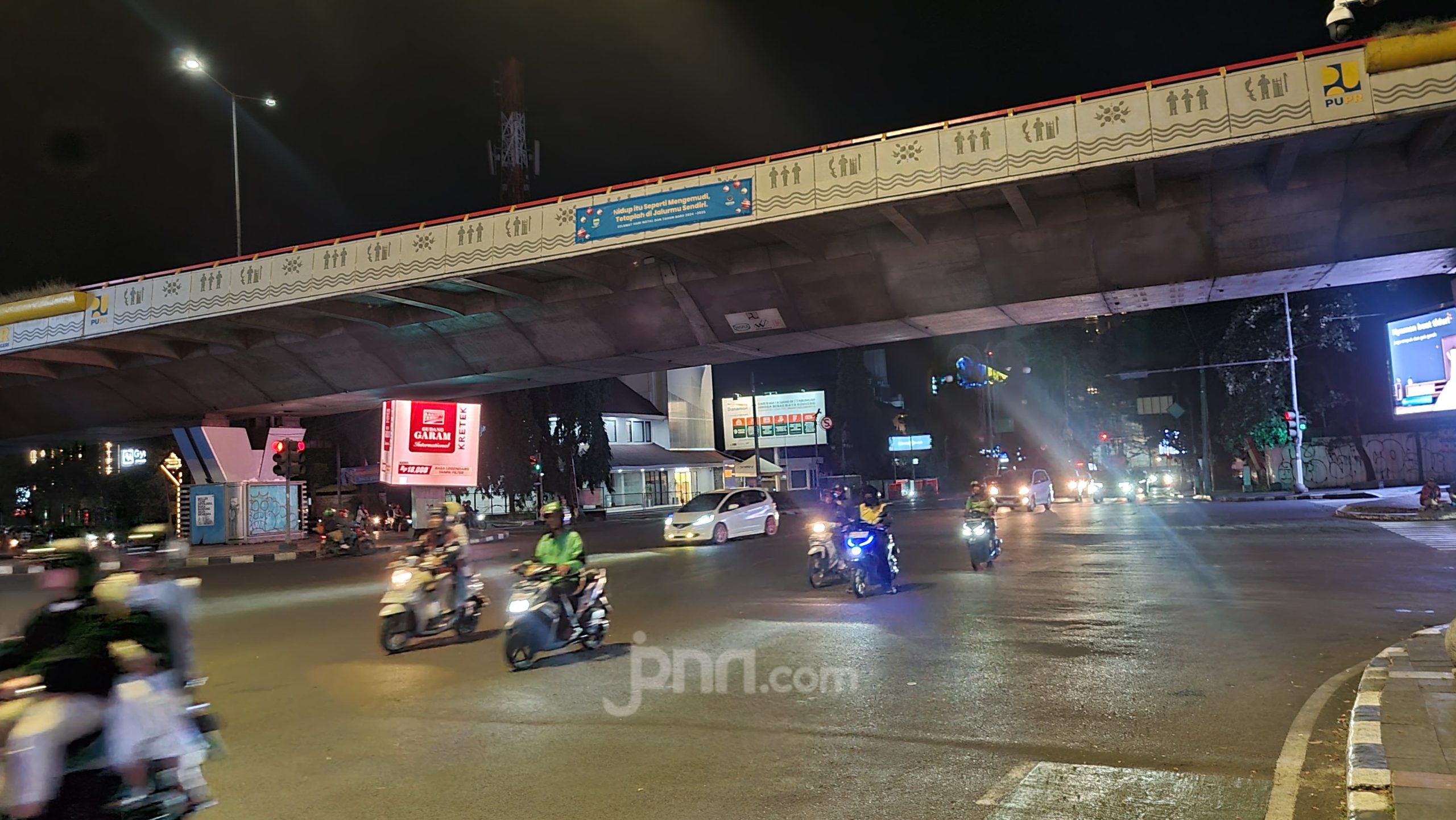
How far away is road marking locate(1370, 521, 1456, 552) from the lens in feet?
57.3

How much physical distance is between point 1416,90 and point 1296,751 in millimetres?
13081

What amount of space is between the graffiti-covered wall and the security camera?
43489mm

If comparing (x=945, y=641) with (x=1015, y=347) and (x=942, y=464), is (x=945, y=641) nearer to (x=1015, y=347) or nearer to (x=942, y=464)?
(x=1015, y=347)

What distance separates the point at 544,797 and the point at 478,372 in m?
22.0

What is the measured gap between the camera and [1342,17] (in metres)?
7.53

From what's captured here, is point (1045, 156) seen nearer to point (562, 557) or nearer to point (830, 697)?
point (562, 557)

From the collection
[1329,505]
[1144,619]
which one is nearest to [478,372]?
[1144,619]

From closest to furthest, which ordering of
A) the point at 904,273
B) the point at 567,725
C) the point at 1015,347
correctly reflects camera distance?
the point at 567,725, the point at 904,273, the point at 1015,347

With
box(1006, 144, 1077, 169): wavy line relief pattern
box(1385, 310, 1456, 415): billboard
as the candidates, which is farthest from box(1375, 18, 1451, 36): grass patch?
box(1385, 310, 1456, 415): billboard

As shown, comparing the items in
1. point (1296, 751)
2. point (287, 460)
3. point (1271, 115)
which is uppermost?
point (1271, 115)

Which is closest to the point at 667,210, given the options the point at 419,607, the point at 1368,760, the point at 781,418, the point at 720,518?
the point at 720,518

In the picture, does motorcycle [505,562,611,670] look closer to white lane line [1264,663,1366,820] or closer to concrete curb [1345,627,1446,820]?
white lane line [1264,663,1366,820]

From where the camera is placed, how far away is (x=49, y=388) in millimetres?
32094

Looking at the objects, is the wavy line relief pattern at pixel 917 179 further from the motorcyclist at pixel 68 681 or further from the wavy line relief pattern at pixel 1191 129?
the motorcyclist at pixel 68 681
